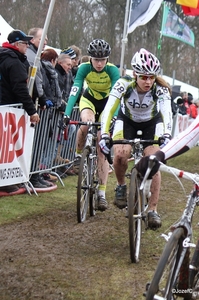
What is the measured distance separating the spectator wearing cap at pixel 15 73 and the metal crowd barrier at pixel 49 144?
32.9 inches

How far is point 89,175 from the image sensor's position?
7008 millimetres

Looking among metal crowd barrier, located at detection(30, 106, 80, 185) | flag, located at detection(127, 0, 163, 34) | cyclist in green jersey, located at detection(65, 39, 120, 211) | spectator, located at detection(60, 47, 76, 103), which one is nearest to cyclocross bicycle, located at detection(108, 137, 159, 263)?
cyclist in green jersey, located at detection(65, 39, 120, 211)

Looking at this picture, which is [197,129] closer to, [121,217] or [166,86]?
[166,86]

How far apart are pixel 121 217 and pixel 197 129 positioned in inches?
149

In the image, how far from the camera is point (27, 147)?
827cm

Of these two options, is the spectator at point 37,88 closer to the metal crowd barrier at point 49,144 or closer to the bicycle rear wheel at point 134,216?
the metal crowd barrier at point 49,144

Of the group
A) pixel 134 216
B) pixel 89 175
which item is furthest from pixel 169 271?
pixel 89 175

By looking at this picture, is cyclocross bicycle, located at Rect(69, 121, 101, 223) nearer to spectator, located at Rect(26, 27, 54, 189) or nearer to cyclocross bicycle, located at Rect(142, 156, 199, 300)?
spectator, located at Rect(26, 27, 54, 189)

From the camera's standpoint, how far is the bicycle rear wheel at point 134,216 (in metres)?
5.16

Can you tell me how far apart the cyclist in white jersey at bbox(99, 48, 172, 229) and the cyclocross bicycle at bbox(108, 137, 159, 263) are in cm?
12

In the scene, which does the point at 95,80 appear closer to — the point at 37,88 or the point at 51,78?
the point at 37,88

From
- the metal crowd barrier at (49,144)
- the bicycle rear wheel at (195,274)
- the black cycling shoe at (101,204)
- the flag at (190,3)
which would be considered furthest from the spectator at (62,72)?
the bicycle rear wheel at (195,274)

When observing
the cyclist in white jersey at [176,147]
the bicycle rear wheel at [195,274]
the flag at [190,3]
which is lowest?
the bicycle rear wheel at [195,274]

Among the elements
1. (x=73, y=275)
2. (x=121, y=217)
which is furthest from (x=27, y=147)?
(x=73, y=275)
